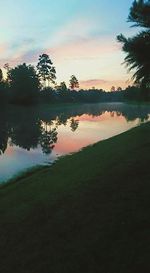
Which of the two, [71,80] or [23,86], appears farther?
[71,80]

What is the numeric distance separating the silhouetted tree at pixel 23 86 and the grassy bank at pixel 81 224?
291 feet

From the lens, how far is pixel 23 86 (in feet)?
331

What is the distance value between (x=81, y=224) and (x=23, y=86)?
9483 cm

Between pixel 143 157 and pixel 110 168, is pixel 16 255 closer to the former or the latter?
pixel 110 168

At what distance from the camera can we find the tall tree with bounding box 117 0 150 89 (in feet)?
71.8

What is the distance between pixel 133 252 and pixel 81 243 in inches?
47.4

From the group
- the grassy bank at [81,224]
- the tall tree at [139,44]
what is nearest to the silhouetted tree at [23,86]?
the tall tree at [139,44]

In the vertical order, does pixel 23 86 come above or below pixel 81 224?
above

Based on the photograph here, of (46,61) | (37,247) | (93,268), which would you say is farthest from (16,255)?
(46,61)

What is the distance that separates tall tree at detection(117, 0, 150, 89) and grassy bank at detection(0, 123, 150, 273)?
1054 centimetres

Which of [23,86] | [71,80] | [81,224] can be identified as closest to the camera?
[81,224]

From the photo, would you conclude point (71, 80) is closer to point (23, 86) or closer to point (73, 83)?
point (73, 83)

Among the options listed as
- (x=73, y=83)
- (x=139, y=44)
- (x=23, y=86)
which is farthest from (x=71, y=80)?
(x=139, y=44)

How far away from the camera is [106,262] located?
6.62 meters
